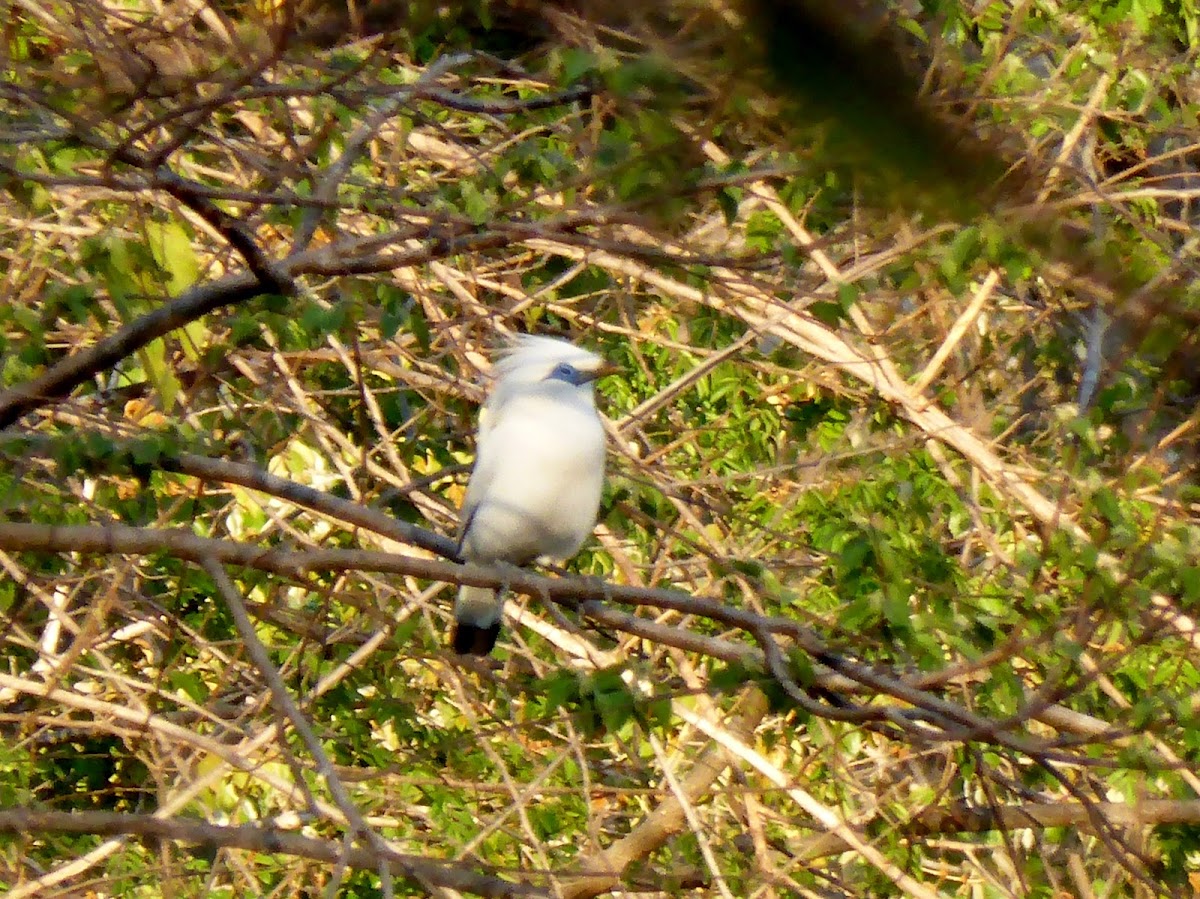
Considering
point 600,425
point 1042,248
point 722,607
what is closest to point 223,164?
point 600,425

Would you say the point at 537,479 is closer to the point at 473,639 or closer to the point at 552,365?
the point at 552,365

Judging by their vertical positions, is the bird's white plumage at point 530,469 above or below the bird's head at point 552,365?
below

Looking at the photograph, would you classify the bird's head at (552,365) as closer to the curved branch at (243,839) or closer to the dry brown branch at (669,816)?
the dry brown branch at (669,816)

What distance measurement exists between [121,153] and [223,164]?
2.42 metres

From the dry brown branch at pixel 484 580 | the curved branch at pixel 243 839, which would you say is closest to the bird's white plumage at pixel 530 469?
the dry brown branch at pixel 484 580

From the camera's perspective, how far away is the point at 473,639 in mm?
4867

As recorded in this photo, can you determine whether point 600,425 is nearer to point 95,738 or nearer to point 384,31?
point 384,31

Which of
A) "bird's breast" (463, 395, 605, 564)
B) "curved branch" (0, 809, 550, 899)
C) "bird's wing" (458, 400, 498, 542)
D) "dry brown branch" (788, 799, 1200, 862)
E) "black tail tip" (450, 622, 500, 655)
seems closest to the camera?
"curved branch" (0, 809, 550, 899)

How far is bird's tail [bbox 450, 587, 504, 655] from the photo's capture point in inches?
189

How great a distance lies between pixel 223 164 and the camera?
5184 mm

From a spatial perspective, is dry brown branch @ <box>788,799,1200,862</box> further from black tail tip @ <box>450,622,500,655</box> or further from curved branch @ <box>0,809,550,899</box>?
curved branch @ <box>0,809,550,899</box>

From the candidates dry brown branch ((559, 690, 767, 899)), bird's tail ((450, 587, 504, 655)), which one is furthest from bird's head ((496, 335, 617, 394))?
dry brown branch ((559, 690, 767, 899))

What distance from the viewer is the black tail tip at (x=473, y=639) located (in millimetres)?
4836

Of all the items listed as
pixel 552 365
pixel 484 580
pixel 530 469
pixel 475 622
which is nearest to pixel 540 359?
pixel 552 365
